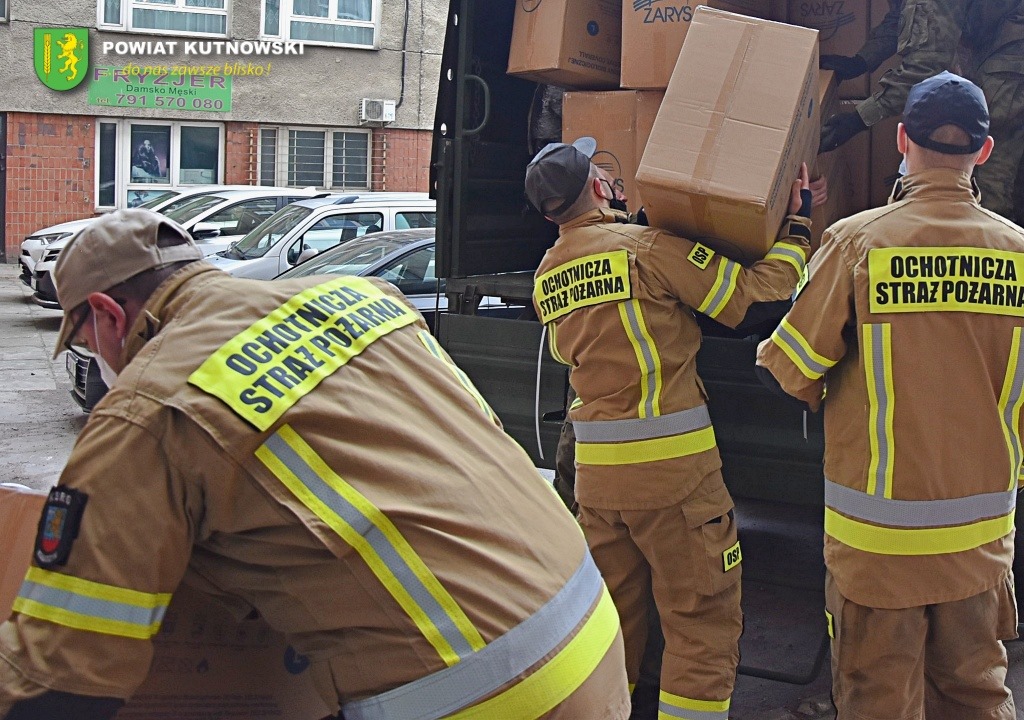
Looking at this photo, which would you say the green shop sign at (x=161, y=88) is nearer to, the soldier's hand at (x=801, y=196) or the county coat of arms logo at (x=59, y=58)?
the county coat of arms logo at (x=59, y=58)

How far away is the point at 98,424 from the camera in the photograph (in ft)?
5.30

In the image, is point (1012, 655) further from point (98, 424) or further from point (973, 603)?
point (98, 424)

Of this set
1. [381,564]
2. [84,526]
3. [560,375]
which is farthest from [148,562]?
[560,375]

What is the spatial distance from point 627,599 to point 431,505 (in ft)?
6.17

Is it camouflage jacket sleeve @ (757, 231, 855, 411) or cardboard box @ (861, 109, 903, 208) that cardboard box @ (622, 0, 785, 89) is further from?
camouflage jacket sleeve @ (757, 231, 855, 411)

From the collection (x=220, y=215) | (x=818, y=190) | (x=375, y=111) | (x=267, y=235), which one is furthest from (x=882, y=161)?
(x=375, y=111)

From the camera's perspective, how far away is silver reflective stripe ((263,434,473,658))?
1649 millimetres

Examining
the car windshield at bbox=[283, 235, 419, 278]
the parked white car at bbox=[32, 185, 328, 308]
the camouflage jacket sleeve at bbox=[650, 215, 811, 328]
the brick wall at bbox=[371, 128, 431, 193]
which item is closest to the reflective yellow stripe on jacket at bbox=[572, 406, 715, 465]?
the camouflage jacket sleeve at bbox=[650, 215, 811, 328]

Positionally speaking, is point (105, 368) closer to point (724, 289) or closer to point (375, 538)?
point (375, 538)

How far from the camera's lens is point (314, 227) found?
33.4ft

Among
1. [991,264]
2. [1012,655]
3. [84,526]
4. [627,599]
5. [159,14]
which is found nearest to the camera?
[84,526]

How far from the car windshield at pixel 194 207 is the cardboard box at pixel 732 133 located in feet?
32.5

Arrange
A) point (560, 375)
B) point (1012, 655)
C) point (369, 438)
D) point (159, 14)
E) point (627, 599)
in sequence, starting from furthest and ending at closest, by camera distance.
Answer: point (159, 14) < point (560, 375) < point (1012, 655) < point (627, 599) < point (369, 438)

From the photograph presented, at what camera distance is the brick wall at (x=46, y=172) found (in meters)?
18.5
